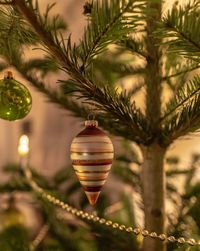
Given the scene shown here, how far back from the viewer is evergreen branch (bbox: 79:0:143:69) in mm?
332

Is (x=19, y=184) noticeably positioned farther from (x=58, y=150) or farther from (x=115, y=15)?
(x=58, y=150)

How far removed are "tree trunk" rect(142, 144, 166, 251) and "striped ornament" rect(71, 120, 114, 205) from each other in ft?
0.41

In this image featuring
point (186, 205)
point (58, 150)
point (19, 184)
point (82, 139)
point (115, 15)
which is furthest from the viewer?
point (58, 150)

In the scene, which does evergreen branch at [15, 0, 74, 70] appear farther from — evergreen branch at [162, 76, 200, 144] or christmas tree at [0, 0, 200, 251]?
evergreen branch at [162, 76, 200, 144]

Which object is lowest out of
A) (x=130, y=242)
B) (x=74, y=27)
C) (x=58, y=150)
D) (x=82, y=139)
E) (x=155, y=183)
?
(x=58, y=150)

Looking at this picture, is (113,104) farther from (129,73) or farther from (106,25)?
(129,73)

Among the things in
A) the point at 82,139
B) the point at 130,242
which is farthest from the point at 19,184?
the point at 82,139

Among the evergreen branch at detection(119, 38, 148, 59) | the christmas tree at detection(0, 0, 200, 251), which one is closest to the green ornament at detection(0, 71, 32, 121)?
the christmas tree at detection(0, 0, 200, 251)

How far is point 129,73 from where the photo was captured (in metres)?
0.72

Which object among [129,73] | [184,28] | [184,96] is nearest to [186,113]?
[184,96]

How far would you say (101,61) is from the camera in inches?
30.7

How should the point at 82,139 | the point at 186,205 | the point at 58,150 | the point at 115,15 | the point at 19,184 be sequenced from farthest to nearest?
the point at 58,150
the point at 19,184
the point at 186,205
the point at 82,139
the point at 115,15

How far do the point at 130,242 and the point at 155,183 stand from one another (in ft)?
0.45

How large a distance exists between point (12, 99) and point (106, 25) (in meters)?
0.17
